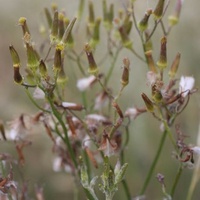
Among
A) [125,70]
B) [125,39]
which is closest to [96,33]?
[125,39]

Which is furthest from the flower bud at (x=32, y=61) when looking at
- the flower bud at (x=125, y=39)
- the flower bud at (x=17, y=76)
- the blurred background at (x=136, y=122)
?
the blurred background at (x=136, y=122)

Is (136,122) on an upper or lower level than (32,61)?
lower

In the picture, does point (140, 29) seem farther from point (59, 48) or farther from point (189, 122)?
point (189, 122)

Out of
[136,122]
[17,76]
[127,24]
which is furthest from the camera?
[136,122]

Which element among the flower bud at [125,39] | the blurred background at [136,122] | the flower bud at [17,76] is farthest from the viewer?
the blurred background at [136,122]

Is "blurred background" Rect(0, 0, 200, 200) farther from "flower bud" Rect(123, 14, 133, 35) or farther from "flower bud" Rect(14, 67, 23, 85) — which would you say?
"flower bud" Rect(14, 67, 23, 85)

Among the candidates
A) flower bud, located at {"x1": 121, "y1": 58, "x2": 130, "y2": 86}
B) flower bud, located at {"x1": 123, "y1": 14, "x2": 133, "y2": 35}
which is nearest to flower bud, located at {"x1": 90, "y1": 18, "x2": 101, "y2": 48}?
flower bud, located at {"x1": 123, "y1": 14, "x2": 133, "y2": 35}

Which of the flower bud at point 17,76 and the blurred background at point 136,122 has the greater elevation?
the flower bud at point 17,76

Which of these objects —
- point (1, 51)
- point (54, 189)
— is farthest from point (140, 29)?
point (1, 51)

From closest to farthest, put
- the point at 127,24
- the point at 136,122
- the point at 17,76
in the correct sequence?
the point at 17,76 < the point at 127,24 < the point at 136,122

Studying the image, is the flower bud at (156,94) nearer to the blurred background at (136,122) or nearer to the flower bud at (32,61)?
the flower bud at (32,61)

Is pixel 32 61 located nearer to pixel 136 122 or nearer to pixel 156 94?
pixel 156 94
